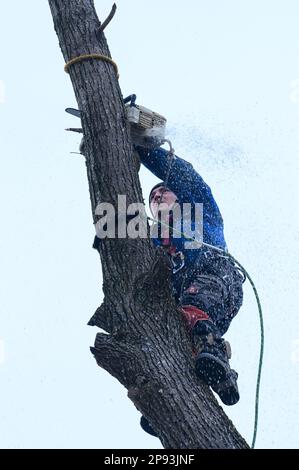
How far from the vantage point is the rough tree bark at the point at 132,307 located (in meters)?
4.07

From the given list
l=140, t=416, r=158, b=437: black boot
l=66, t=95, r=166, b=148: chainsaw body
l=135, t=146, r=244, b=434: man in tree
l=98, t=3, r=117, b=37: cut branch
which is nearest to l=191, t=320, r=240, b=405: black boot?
l=135, t=146, r=244, b=434: man in tree

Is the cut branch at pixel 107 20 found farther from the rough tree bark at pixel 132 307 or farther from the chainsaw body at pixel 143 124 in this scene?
the chainsaw body at pixel 143 124

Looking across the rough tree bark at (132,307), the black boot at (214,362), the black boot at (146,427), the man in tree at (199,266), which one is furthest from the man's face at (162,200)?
the black boot at (146,427)

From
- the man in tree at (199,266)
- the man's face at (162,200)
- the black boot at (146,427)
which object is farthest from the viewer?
the man's face at (162,200)

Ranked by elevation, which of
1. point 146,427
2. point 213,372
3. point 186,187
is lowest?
point 146,427

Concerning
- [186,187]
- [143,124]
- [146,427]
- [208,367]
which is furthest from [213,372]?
[143,124]

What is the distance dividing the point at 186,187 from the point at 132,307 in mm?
1320

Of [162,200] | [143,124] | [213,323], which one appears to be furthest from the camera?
[162,200]

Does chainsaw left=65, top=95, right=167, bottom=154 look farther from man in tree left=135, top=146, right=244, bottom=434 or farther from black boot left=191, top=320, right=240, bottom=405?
black boot left=191, top=320, right=240, bottom=405

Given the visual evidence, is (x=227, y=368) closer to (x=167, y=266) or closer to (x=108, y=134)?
(x=167, y=266)

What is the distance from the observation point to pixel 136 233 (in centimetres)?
453

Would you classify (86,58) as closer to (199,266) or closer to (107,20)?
(107,20)

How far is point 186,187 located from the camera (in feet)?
17.8

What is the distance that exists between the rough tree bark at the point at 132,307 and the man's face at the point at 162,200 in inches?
39.2
